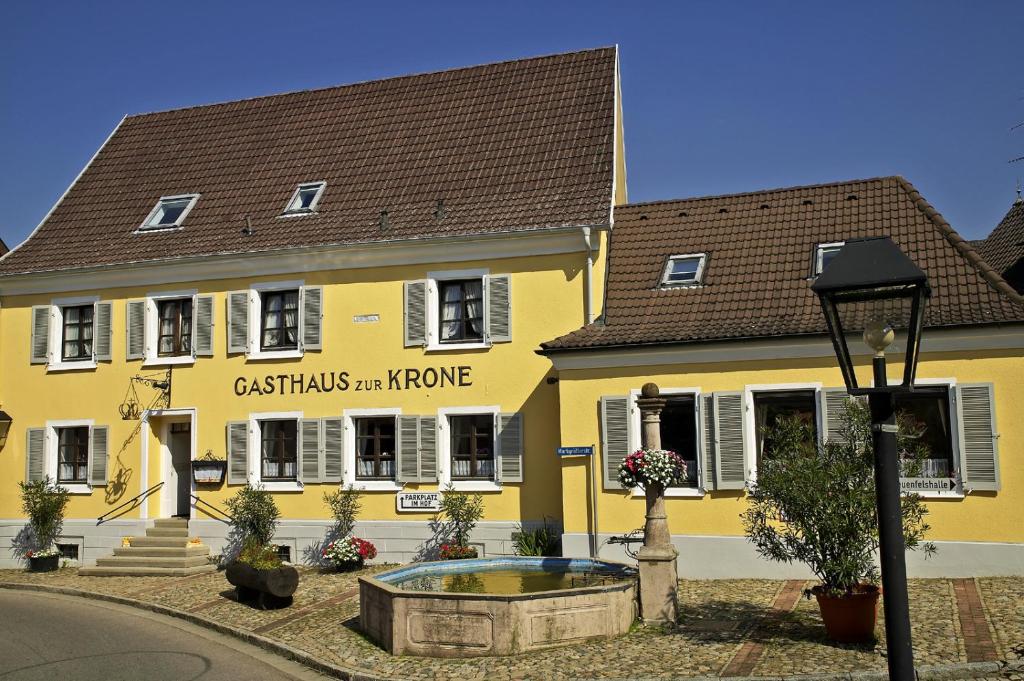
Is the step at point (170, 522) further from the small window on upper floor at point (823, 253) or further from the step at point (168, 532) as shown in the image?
the small window on upper floor at point (823, 253)

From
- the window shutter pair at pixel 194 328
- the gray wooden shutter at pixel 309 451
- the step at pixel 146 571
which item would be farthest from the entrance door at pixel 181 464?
the gray wooden shutter at pixel 309 451


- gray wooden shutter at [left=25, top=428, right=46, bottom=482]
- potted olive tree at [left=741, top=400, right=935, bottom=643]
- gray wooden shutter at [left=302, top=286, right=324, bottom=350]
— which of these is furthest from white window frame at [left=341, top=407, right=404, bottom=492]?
potted olive tree at [left=741, top=400, right=935, bottom=643]

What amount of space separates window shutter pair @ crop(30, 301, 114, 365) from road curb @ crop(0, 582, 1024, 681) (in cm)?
560

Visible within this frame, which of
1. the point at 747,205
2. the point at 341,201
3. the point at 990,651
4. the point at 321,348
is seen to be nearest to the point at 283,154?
the point at 341,201

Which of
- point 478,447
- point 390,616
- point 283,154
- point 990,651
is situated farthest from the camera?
point 283,154

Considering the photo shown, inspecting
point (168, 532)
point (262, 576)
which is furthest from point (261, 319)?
point (262, 576)

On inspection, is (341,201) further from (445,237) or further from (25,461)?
(25,461)

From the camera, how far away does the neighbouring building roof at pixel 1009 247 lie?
25.1 metres

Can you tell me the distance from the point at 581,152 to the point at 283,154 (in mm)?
7279

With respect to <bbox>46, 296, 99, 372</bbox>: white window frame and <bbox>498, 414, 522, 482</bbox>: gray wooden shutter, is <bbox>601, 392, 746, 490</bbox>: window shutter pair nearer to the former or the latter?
<bbox>498, 414, 522, 482</bbox>: gray wooden shutter

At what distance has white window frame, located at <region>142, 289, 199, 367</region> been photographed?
20.0 m

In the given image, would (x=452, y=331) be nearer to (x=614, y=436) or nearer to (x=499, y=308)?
(x=499, y=308)

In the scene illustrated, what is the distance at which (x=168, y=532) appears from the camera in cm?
1973

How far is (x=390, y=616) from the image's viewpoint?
11.5m
